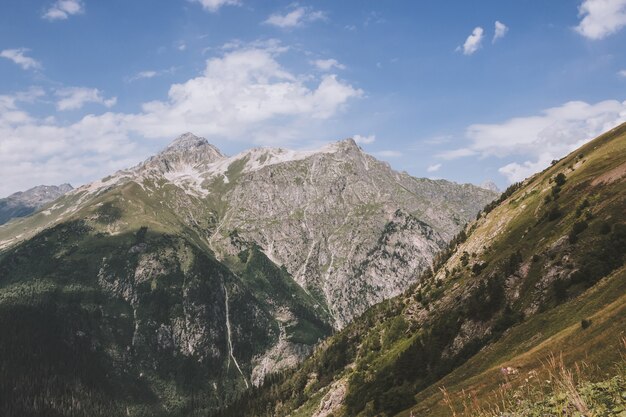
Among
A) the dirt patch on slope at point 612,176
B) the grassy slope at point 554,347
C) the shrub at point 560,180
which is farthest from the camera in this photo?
the shrub at point 560,180

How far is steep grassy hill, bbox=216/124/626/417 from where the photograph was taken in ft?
149

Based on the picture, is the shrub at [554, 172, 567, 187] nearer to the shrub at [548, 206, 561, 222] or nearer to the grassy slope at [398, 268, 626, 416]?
the shrub at [548, 206, 561, 222]

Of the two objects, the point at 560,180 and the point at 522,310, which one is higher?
the point at 560,180

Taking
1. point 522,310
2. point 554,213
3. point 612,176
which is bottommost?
point 522,310

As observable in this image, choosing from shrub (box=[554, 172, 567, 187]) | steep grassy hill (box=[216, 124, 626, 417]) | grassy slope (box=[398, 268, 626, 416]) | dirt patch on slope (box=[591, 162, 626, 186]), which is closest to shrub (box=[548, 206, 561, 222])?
steep grassy hill (box=[216, 124, 626, 417])

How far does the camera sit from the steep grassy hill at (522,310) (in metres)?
45.3

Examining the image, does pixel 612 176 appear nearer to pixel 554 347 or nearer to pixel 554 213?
pixel 554 213

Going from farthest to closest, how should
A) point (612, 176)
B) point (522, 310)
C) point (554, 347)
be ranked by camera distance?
1. point (612, 176)
2. point (522, 310)
3. point (554, 347)

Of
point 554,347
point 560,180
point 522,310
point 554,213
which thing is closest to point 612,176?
point 554,213

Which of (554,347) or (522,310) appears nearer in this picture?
(554,347)

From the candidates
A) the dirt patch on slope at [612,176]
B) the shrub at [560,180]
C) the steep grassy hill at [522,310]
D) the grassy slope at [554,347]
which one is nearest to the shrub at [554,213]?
the steep grassy hill at [522,310]

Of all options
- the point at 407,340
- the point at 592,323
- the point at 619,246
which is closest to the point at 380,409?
the point at 592,323

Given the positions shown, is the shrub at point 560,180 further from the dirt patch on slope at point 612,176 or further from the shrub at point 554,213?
the shrub at point 554,213

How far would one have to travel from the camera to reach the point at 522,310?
85625 millimetres
